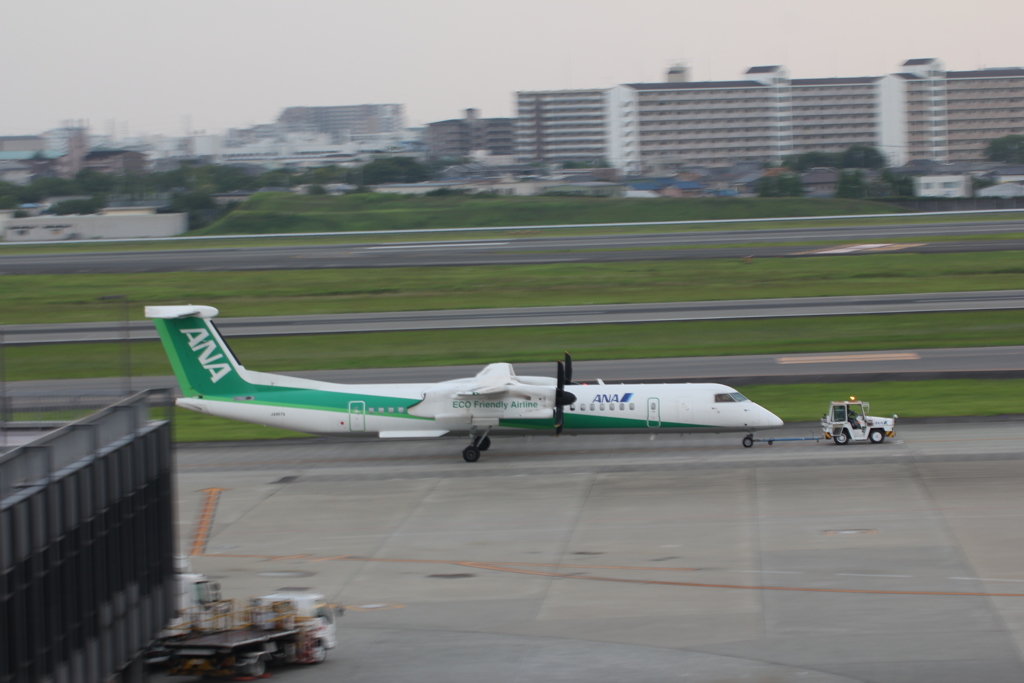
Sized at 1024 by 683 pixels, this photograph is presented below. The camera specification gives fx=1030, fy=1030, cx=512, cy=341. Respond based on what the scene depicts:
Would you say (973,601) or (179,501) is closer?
(973,601)

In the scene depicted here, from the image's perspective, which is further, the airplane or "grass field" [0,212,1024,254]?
"grass field" [0,212,1024,254]

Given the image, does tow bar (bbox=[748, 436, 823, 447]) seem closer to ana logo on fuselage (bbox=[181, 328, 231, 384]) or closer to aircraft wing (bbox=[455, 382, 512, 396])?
aircraft wing (bbox=[455, 382, 512, 396])

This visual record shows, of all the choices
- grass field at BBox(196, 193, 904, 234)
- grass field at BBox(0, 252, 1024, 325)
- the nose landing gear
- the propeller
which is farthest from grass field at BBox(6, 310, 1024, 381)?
grass field at BBox(196, 193, 904, 234)

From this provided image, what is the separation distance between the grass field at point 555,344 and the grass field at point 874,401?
9411 millimetres

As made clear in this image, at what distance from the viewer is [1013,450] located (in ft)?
122

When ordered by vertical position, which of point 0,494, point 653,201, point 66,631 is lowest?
point 66,631

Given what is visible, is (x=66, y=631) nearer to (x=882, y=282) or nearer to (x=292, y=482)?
(x=292, y=482)

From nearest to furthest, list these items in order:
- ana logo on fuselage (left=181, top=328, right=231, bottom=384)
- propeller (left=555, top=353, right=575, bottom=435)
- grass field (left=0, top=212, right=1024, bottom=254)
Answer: propeller (left=555, top=353, right=575, bottom=435) → ana logo on fuselage (left=181, top=328, right=231, bottom=384) → grass field (left=0, top=212, right=1024, bottom=254)

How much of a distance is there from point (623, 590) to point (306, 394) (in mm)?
19232

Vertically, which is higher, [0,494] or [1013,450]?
[0,494]

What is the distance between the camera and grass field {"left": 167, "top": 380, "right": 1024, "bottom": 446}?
44469 millimetres

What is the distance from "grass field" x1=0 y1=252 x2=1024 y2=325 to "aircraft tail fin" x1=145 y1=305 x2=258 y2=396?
4005cm

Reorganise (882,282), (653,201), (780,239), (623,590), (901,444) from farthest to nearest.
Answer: (653,201) → (780,239) → (882,282) → (901,444) → (623,590)

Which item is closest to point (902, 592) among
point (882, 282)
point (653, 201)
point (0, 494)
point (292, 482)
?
point (0, 494)
